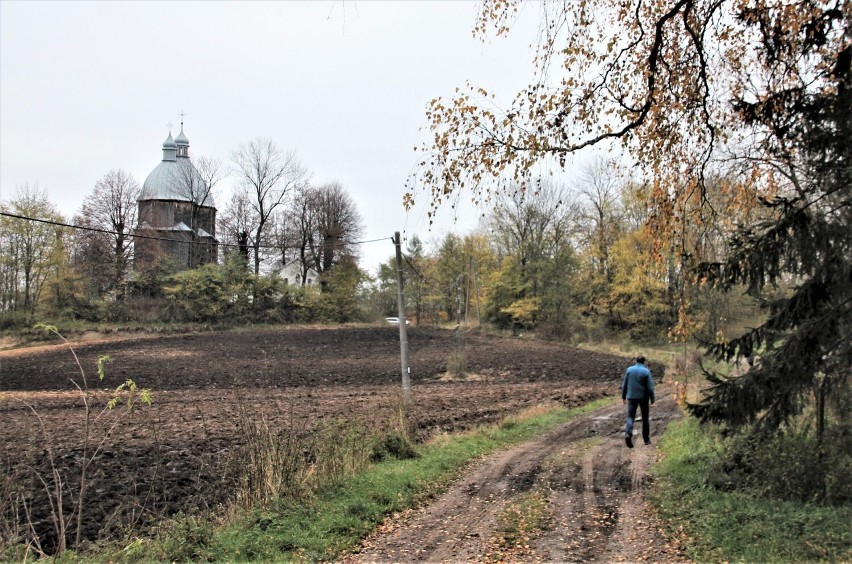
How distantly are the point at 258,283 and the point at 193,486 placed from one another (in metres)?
51.2

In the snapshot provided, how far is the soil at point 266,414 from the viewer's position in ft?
25.6

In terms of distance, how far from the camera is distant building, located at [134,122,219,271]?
209ft

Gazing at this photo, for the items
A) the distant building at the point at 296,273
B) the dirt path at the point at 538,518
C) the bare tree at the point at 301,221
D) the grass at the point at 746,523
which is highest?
the bare tree at the point at 301,221

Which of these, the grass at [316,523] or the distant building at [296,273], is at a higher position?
the distant building at [296,273]

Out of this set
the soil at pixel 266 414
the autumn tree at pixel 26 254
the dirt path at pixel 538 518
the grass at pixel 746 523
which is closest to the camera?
the grass at pixel 746 523

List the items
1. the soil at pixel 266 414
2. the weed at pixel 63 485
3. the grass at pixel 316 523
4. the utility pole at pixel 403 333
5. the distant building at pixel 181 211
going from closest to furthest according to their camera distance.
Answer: the weed at pixel 63 485, the grass at pixel 316 523, the soil at pixel 266 414, the utility pole at pixel 403 333, the distant building at pixel 181 211

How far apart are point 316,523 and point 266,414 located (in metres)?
4.50

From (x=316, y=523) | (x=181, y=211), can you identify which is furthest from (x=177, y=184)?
(x=316, y=523)

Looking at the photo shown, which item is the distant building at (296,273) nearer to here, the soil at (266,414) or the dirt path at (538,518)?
the soil at (266,414)

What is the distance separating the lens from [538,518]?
286 inches

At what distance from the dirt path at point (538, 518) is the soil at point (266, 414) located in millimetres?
40

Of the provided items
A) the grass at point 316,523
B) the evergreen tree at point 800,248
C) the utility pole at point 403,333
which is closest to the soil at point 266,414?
the grass at point 316,523

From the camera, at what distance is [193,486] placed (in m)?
9.40

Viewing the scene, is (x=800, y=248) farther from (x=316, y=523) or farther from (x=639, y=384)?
(x=639, y=384)
